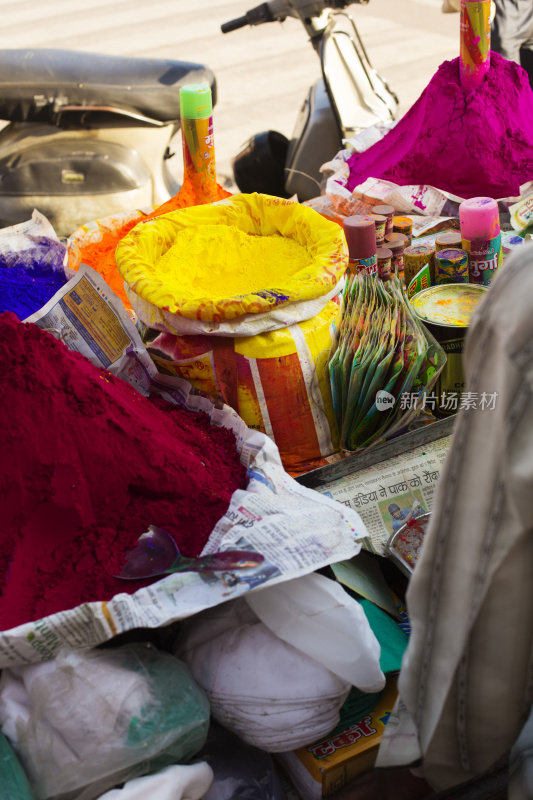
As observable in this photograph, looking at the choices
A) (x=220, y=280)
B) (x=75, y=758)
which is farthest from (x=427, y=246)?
(x=75, y=758)

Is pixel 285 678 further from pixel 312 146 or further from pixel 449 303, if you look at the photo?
pixel 312 146

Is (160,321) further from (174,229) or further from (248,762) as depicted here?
(248,762)

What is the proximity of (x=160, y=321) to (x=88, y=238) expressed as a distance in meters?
0.49

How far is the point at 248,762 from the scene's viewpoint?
3.48 ft

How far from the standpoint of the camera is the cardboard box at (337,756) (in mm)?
1029

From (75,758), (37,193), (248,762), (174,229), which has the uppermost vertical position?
(174,229)

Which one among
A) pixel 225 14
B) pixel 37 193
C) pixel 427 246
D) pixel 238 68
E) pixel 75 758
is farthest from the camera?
pixel 225 14

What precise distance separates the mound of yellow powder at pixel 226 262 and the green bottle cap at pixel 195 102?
28 cm

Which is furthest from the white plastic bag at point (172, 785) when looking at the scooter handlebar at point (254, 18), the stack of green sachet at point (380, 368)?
the scooter handlebar at point (254, 18)

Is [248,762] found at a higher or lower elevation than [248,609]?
lower

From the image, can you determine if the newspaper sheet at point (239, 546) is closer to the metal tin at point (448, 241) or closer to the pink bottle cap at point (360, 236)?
the pink bottle cap at point (360, 236)

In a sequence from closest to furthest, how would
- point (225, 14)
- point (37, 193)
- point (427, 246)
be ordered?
point (427, 246) → point (37, 193) → point (225, 14)

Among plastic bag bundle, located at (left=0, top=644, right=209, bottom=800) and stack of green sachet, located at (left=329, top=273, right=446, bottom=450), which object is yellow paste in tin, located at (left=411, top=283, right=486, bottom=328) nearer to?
stack of green sachet, located at (left=329, top=273, right=446, bottom=450)

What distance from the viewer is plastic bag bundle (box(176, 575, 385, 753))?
3.31 ft
